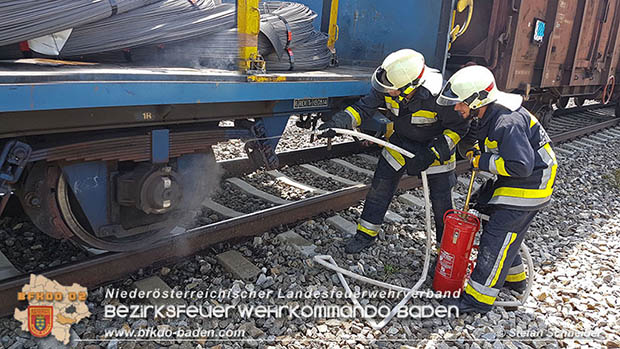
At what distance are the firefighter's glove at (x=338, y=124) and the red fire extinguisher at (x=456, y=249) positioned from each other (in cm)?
106

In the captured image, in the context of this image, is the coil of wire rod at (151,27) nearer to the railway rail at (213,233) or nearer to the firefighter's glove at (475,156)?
the railway rail at (213,233)

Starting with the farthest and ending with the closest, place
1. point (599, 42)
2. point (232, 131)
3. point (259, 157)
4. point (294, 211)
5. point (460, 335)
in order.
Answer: point (599, 42) → point (294, 211) → point (259, 157) → point (232, 131) → point (460, 335)

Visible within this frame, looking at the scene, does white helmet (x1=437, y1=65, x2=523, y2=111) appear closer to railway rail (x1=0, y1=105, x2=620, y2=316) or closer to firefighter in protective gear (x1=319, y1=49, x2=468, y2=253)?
firefighter in protective gear (x1=319, y1=49, x2=468, y2=253)

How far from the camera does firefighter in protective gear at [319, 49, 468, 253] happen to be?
142 inches

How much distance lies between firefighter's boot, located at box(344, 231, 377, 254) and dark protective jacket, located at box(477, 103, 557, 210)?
1102 millimetres

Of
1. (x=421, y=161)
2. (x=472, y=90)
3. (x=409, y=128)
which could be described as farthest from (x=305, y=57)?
(x=472, y=90)

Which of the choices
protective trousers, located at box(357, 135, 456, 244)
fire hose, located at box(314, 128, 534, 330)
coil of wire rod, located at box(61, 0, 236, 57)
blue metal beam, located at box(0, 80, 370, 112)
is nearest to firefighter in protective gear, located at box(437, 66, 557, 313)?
fire hose, located at box(314, 128, 534, 330)

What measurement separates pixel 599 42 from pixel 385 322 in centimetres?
821

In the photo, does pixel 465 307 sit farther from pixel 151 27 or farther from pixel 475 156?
pixel 151 27

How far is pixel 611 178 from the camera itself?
265 inches

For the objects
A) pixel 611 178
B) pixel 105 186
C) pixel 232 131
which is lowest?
pixel 611 178

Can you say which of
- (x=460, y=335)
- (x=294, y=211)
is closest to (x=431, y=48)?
(x=294, y=211)

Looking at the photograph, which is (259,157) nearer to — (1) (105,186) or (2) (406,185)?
(1) (105,186)

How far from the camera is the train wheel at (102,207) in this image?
300 cm
